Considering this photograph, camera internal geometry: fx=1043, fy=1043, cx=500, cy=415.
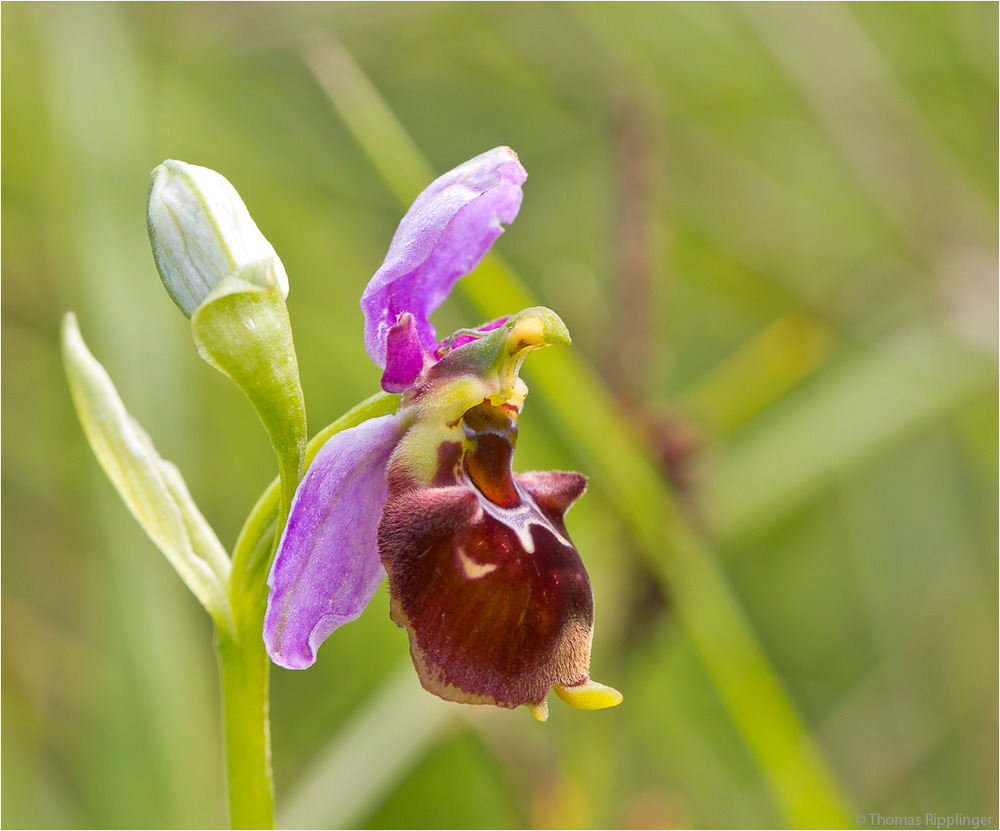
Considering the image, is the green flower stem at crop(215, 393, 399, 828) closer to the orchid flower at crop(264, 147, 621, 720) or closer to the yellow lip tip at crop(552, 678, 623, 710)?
the orchid flower at crop(264, 147, 621, 720)

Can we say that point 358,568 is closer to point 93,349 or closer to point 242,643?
point 242,643

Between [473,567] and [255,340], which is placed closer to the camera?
[255,340]

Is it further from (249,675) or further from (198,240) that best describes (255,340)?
(249,675)

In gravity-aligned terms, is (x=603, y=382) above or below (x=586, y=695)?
below

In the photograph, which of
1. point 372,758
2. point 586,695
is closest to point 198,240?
point 586,695

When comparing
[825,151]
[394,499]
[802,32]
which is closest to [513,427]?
[394,499]

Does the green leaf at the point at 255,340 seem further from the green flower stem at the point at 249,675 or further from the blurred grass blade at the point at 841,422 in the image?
the blurred grass blade at the point at 841,422
